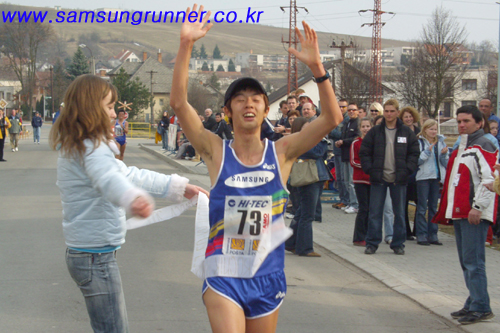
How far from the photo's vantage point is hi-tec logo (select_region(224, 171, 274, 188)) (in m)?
3.07

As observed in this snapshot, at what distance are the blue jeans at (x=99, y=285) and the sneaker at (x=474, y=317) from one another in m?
3.30

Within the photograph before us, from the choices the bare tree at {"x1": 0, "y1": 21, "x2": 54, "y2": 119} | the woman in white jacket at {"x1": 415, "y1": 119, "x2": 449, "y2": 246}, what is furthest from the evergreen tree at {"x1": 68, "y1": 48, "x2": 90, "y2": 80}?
the woman in white jacket at {"x1": 415, "y1": 119, "x2": 449, "y2": 246}

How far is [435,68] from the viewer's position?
47.3 metres

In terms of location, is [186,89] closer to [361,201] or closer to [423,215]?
[361,201]

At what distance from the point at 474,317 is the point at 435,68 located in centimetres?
4509

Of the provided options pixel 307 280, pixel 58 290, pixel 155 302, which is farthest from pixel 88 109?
pixel 307 280

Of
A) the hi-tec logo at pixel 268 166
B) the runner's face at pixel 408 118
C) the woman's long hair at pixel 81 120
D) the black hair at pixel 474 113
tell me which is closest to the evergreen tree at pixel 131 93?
the runner's face at pixel 408 118

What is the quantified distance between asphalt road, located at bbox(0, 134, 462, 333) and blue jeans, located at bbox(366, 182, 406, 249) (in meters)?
0.64

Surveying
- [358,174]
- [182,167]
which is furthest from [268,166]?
[182,167]

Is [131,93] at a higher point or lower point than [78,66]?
lower

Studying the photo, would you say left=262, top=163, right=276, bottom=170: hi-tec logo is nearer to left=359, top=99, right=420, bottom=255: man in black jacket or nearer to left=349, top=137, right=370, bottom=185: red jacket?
left=359, top=99, right=420, bottom=255: man in black jacket

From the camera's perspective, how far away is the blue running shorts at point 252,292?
299 cm

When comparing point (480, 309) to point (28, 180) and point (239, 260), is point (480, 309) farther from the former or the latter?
point (28, 180)

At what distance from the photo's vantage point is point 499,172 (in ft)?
15.5
